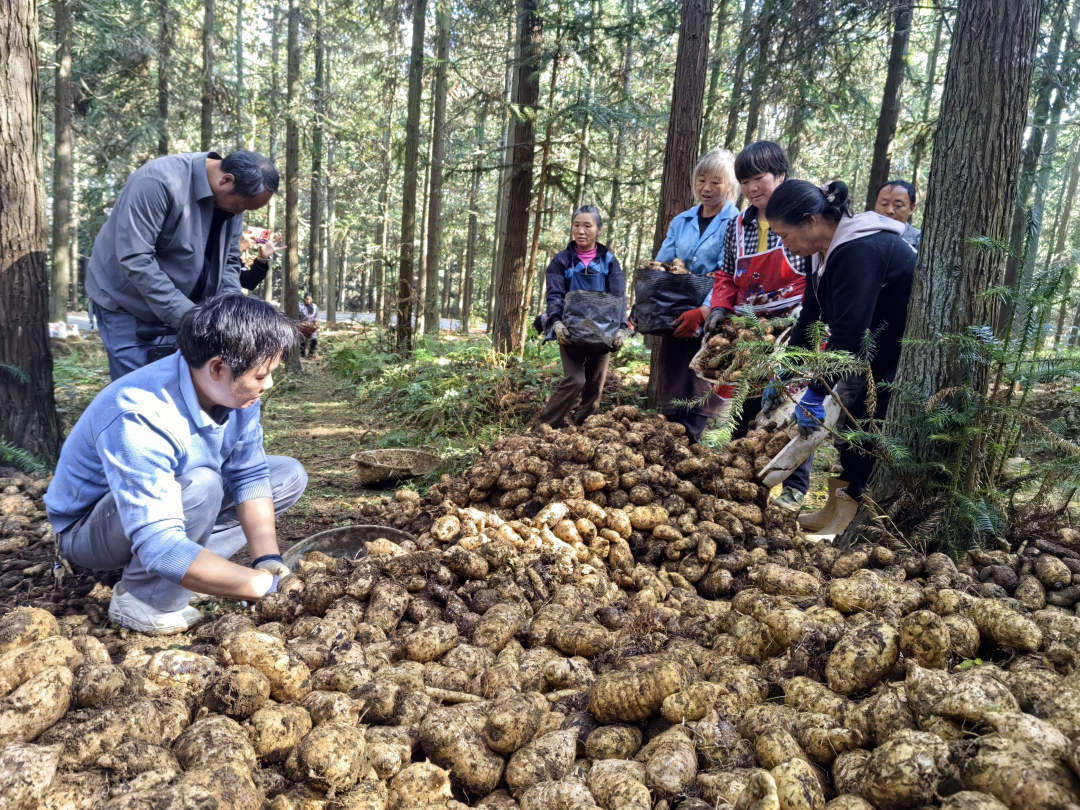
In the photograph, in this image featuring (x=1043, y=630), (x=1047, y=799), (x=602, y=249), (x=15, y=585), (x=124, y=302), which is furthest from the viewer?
(x=602, y=249)

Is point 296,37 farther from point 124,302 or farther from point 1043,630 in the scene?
point 1043,630

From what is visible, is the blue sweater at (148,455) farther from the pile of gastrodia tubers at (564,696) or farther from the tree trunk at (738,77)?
the tree trunk at (738,77)

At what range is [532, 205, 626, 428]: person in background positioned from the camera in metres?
5.38

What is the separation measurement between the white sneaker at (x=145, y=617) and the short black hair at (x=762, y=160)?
12.6 ft

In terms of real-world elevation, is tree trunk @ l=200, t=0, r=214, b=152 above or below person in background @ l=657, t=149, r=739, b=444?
above

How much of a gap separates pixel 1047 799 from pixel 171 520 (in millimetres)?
2513

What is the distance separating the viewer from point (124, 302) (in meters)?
3.64

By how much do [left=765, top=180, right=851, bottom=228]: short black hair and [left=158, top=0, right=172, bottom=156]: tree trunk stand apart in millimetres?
14041

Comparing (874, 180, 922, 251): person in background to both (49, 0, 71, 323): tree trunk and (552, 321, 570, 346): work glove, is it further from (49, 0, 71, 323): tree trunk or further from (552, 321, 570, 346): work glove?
(49, 0, 71, 323): tree trunk

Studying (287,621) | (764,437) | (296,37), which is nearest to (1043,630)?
(764,437)

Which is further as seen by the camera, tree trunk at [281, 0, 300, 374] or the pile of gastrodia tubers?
tree trunk at [281, 0, 300, 374]

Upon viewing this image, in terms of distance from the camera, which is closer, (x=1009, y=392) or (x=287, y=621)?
(x=287, y=621)

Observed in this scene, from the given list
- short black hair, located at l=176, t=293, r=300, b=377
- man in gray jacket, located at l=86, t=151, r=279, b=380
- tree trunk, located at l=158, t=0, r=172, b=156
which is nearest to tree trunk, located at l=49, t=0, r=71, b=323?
tree trunk, located at l=158, t=0, r=172, b=156

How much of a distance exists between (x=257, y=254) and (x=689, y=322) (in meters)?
3.32
